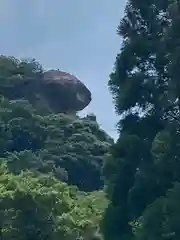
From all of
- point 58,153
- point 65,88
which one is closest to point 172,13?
point 58,153

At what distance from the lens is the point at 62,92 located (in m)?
55.5

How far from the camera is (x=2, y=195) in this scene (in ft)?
67.3

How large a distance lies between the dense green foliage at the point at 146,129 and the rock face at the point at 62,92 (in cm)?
3974

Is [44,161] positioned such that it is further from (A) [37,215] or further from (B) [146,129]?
(B) [146,129]

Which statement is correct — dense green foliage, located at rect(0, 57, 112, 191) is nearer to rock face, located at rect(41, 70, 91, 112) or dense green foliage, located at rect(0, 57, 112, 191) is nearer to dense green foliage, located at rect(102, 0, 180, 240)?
rock face, located at rect(41, 70, 91, 112)

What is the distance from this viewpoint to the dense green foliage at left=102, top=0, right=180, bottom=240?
11938 millimetres

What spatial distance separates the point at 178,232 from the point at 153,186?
1.86 m

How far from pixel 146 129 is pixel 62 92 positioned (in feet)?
137

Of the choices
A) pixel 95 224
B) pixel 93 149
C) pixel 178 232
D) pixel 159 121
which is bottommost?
pixel 178 232

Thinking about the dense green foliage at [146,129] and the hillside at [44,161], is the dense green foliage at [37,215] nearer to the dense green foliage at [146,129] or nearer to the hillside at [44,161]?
the hillside at [44,161]

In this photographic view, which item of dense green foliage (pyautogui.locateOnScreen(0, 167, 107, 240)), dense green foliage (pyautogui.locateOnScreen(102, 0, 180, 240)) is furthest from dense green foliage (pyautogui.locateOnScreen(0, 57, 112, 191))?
dense green foliage (pyautogui.locateOnScreen(102, 0, 180, 240))

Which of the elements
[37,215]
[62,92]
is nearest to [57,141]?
[62,92]

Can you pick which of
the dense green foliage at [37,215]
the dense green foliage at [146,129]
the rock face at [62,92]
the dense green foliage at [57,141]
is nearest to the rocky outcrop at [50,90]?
the rock face at [62,92]

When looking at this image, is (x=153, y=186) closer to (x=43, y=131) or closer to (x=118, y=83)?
(x=118, y=83)
